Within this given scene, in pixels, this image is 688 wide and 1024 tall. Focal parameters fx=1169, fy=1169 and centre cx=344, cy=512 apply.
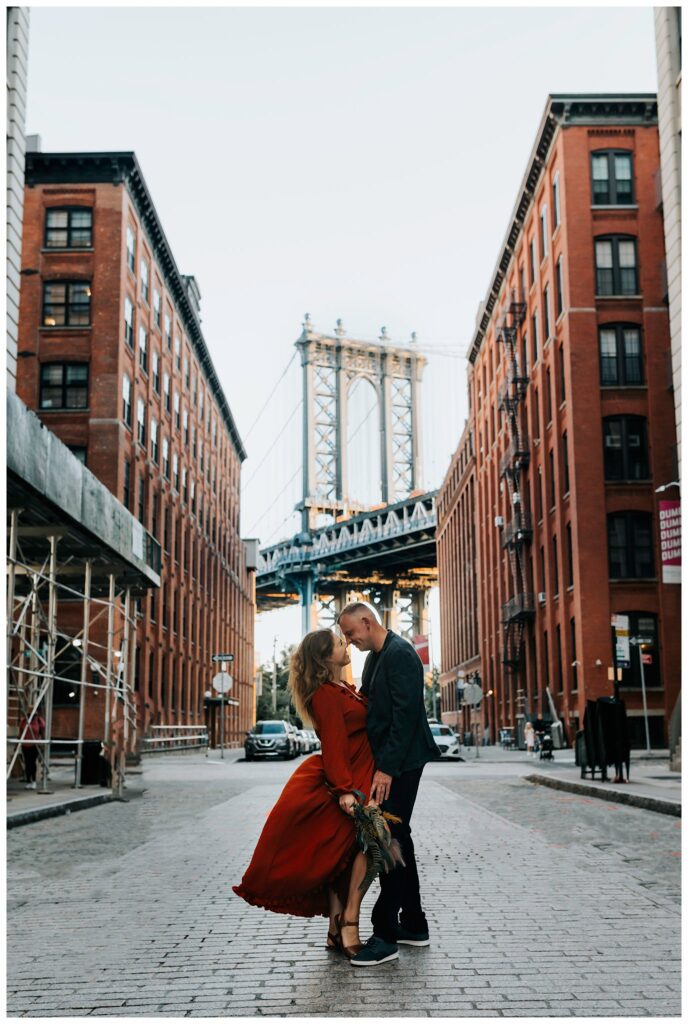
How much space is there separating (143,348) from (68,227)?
5789 mm

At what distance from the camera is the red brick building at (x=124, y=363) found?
38.4 m

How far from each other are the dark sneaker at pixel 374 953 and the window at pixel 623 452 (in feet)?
112

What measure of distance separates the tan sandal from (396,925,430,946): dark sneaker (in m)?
0.36

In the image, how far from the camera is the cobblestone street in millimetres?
4945

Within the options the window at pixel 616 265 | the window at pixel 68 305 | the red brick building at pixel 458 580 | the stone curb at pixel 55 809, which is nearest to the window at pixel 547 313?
the window at pixel 616 265

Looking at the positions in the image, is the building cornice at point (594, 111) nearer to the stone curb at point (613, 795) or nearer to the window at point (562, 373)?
the window at point (562, 373)

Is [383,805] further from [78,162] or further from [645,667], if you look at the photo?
→ [78,162]

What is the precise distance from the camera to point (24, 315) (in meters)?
39.0

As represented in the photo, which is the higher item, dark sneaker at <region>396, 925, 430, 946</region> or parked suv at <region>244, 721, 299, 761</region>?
dark sneaker at <region>396, 925, 430, 946</region>

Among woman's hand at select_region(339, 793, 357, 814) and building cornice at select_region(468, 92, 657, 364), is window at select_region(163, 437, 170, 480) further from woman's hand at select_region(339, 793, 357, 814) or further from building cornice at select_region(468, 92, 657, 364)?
woman's hand at select_region(339, 793, 357, 814)

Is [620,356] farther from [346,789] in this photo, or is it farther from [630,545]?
[346,789]

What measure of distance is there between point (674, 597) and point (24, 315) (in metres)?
23.2

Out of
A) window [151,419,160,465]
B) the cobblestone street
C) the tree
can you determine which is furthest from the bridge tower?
the cobblestone street

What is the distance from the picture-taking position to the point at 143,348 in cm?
4394
